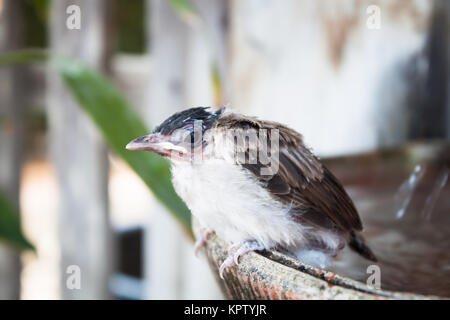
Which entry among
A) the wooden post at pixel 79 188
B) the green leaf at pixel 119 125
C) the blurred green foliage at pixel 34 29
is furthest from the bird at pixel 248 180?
the blurred green foliage at pixel 34 29

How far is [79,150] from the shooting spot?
169cm

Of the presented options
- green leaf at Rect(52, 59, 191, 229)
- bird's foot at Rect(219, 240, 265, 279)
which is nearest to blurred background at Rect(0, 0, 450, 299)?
green leaf at Rect(52, 59, 191, 229)

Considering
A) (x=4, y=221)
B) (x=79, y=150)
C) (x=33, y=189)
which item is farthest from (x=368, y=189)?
(x=33, y=189)

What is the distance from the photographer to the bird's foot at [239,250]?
23.8 inches

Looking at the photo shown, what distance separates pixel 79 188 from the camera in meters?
1.69

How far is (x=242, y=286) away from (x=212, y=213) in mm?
103

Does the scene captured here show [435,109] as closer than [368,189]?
No

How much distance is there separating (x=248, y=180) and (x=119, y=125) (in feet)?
1.40

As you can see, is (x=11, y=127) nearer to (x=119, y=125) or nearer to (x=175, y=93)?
(x=175, y=93)

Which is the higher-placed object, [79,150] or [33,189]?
[79,150]

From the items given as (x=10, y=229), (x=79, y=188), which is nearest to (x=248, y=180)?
(x=10, y=229)

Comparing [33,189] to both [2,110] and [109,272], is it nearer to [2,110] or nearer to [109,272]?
[2,110]

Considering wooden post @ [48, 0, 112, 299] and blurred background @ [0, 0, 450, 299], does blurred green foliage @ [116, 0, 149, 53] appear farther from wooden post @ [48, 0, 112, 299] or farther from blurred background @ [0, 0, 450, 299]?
wooden post @ [48, 0, 112, 299]

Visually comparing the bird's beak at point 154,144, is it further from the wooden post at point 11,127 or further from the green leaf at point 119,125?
the wooden post at point 11,127
